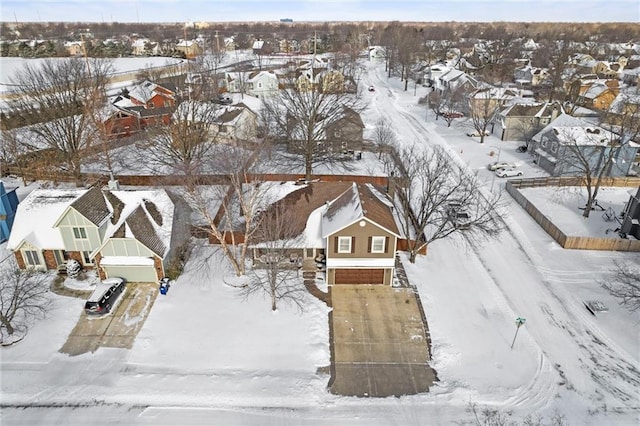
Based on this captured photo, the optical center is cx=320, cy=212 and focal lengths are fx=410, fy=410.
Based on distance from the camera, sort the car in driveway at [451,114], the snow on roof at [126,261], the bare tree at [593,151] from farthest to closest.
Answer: the car in driveway at [451,114], the bare tree at [593,151], the snow on roof at [126,261]

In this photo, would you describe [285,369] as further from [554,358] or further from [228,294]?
[554,358]

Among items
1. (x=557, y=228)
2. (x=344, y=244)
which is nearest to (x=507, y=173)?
(x=557, y=228)

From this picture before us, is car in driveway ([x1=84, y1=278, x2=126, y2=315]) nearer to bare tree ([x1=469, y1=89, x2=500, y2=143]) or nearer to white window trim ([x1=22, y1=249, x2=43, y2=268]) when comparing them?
white window trim ([x1=22, y1=249, x2=43, y2=268])

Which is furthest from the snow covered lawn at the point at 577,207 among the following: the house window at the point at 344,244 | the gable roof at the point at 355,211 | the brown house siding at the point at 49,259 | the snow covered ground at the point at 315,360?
the brown house siding at the point at 49,259

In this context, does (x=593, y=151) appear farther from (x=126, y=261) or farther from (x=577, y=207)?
(x=126, y=261)

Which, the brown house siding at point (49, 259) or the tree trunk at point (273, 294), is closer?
the tree trunk at point (273, 294)

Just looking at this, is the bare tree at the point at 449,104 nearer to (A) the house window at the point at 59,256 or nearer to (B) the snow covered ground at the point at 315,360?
(B) the snow covered ground at the point at 315,360

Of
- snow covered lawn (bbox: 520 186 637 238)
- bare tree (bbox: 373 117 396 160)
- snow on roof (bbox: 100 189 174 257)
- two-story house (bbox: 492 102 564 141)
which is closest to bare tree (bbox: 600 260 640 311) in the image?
snow covered lawn (bbox: 520 186 637 238)
